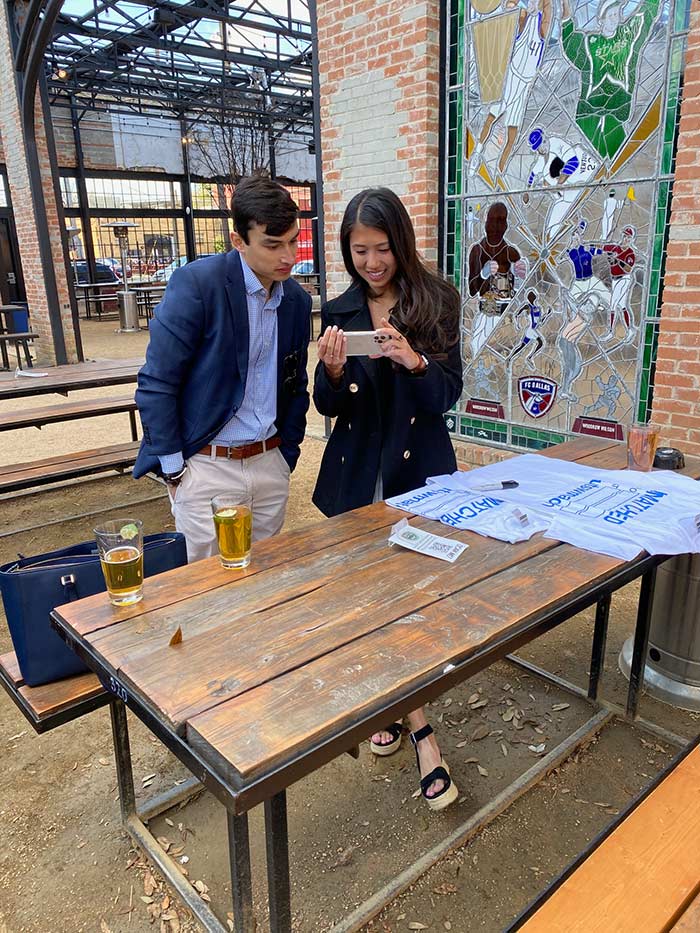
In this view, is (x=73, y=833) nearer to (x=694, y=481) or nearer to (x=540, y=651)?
(x=540, y=651)

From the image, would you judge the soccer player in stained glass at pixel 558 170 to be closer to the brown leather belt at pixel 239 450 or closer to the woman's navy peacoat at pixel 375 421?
the woman's navy peacoat at pixel 375 421

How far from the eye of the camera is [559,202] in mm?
3957

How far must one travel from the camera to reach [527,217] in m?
4.14

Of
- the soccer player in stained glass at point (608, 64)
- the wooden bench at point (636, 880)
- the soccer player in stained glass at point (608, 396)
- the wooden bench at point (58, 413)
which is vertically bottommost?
the wooden bench at point (636, 880)

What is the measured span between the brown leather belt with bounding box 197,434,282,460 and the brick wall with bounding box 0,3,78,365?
26.3 ft

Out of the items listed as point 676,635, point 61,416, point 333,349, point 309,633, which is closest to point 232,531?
point 309,633

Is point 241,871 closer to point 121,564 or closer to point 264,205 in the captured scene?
point 121,564

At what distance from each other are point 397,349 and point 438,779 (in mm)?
1216

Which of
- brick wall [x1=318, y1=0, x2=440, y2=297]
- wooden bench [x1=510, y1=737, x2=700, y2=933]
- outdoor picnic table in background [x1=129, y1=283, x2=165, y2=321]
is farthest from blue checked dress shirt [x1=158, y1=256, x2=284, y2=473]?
outdoor picnic table in background [x1=129, y1=283, x2=165, y2=321]

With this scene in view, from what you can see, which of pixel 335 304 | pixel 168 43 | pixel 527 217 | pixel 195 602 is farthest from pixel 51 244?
pixel 195 602

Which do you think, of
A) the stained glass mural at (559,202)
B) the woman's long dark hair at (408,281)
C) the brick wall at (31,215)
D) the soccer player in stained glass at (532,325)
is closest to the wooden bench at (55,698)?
the woman's long dark hair at (408,281)

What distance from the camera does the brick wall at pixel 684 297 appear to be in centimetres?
320

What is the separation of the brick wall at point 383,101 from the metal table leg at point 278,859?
403cm

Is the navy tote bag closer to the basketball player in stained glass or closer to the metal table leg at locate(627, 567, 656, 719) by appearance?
the metal table leg at locate(627, 567, 656, 719)
